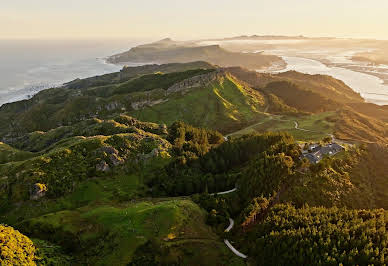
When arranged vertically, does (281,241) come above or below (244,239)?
above

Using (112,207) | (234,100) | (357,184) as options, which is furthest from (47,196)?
(234,100)

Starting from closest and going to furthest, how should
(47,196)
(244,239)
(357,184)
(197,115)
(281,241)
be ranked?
1. (281,241)
2. (244,239)
3. (47,196)
4. (357,184)
5. (197,115)

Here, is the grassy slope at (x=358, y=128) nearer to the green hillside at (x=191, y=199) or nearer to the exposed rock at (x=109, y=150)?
the green hillside at (x=191, y=199)

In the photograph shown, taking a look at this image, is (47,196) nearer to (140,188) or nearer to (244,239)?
(140,188)

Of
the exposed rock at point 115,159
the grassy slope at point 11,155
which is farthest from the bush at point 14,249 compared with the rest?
the grassy slope at point 11,155

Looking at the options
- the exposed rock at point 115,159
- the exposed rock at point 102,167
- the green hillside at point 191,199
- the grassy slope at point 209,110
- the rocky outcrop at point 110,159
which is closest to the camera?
the green hillside at point 191,199
